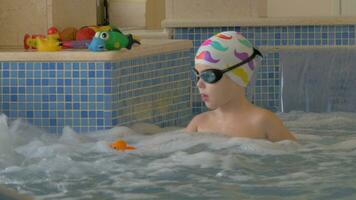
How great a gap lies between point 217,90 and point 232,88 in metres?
0.10

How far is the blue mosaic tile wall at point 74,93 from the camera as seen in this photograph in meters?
6.24

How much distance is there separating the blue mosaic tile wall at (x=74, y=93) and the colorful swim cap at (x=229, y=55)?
33.8 inches

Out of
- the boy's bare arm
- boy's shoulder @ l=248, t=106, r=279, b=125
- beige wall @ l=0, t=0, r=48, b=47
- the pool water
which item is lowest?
the pool water

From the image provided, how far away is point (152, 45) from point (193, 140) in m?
1.42

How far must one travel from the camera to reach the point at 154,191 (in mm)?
4324

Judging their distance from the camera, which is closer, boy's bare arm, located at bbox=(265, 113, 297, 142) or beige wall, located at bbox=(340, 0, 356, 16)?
boy's bare arm, located at bbox=(265, 113, 297, 142)

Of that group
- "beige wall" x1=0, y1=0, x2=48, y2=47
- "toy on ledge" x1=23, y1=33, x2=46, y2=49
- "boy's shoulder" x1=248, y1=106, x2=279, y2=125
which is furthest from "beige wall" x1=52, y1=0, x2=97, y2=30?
"boy's shoulder" x1=248, y1=106, x2=279, y2=125

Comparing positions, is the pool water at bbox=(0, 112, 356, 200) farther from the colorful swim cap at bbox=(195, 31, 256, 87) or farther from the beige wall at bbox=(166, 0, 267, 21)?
the beige wall at bbox=(166, 0, 267, 21)

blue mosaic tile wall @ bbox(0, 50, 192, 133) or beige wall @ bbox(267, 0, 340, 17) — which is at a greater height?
beige wall @ bbox(267, 0, 340, 17)

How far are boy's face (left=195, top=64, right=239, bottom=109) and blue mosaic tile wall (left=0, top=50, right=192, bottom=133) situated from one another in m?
0.87

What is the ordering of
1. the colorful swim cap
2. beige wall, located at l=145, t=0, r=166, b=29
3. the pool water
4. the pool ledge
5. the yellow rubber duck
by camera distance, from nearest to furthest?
the pool water
the colorful swim cap
the pool ledge
the yellow rubber duck
beige wall, located at l=145, t=0, r=166, b=29

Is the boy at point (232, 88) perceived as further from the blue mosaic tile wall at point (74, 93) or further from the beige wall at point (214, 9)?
the beige wall at point (214, 9)

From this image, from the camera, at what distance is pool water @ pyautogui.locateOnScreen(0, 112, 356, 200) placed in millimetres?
4309

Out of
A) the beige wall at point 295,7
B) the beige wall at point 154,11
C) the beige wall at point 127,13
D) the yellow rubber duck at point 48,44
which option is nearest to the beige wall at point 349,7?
the beige wall at point 295,7
